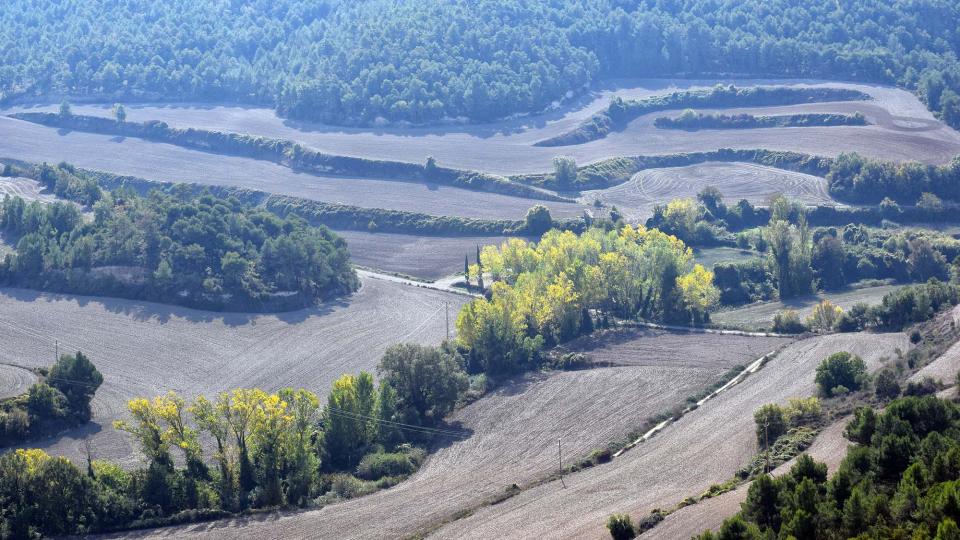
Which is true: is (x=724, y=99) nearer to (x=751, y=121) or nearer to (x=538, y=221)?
(x=751, y=121)

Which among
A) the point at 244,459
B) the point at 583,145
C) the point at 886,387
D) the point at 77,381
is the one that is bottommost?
the point at 244,459

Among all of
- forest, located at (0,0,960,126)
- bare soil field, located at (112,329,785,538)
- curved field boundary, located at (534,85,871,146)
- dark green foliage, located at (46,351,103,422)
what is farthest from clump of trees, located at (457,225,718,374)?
forest, located at (0,0,960,126)

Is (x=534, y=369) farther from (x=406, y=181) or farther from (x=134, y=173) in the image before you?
(x=134, y=173)

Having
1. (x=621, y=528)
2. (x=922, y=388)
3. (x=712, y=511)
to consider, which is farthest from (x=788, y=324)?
(x=621, y=528)

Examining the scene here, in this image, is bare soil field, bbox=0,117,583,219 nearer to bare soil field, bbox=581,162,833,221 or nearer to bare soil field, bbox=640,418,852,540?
bare soil field, bbox=581,162,833,221

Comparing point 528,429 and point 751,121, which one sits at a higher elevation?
point 751,121

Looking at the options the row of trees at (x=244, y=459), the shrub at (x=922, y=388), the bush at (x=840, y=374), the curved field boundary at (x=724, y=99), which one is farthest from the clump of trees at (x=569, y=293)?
the curved field boundary at (x=724, y=99)
